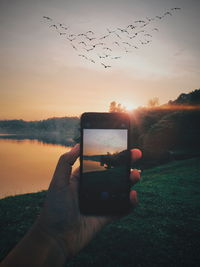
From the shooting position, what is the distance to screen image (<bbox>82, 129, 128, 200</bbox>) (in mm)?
4602

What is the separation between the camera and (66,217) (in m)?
3.83

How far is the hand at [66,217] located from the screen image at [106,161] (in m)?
0.35

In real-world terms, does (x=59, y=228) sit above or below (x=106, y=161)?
below

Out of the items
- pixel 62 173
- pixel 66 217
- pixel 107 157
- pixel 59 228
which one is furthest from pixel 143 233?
pixel 62 173

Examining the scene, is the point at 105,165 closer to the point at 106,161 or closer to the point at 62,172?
the point at 106,161

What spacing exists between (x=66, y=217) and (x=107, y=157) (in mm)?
1703

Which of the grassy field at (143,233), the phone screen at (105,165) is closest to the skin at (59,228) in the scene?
the phone screen at (105,165)

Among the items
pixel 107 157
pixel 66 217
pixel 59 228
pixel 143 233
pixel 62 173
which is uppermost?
pixel 107 157

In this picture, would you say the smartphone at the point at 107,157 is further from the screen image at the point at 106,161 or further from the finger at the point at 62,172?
the finger at the point at 62,172

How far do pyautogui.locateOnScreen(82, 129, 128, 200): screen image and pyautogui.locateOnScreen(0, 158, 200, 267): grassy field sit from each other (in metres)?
4.89

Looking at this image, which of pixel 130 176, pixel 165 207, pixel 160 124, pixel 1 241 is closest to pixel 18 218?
pixel 1 241

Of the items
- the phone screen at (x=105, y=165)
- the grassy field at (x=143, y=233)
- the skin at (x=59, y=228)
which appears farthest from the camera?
the grassy field at (x=143, y=233)

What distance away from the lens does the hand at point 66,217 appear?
3592 mm

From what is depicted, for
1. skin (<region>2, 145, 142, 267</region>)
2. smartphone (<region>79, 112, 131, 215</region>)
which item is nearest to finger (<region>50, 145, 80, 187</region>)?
skin (<region>2, 145, 142, 267</region>)
